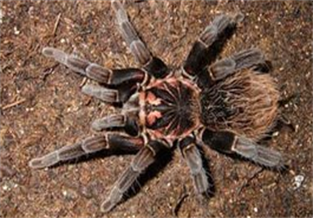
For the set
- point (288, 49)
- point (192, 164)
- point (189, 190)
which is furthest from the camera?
point (288, 49)

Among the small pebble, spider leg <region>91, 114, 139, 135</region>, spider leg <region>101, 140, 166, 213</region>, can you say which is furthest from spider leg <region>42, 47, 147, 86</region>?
the small pebble

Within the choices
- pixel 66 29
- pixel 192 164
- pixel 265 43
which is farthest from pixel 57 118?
pixel 265 43

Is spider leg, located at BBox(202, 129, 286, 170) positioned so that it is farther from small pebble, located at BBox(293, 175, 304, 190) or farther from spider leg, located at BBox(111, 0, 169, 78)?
spider leg, located at BBox(111, 0, 169, 78)

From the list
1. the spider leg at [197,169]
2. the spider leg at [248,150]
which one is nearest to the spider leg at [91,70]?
the spider leg at [197,169]

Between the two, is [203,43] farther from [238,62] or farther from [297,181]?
[297,181]

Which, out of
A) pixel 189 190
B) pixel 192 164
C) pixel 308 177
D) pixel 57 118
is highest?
pixel 57 118

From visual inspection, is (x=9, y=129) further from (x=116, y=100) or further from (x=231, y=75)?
(x=231, y=75)

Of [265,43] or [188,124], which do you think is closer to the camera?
[188,124]

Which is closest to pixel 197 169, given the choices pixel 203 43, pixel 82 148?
pixel 82 148
